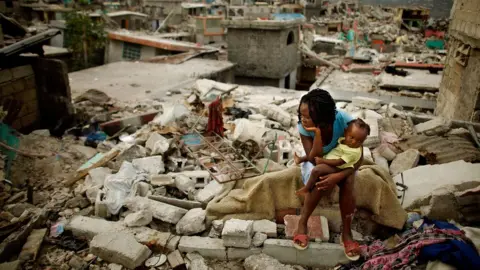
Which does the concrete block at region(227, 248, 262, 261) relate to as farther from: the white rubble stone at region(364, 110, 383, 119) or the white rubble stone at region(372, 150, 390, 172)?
the white rubble stone at region(364, 110, 383, 119)

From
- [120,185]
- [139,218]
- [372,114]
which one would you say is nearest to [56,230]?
[120,185]

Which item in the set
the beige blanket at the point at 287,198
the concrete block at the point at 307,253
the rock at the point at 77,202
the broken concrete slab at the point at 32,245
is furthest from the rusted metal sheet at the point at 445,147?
the broken concrete slab at the point at 32,245

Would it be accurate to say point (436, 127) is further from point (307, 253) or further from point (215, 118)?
point (307, 253)

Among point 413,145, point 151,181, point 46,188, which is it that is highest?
point 413,145

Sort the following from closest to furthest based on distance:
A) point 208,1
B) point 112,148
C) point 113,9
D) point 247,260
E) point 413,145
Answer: point 247,260
point 413,145
point 112,148
point 113,9
point 208,1

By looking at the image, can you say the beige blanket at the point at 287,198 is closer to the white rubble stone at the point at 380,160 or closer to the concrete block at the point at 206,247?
the concrete block at the point at 206,247

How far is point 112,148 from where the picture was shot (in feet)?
18.8

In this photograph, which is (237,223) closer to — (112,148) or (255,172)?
(255,172)

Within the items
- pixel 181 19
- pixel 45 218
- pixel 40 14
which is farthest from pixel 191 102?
pixel 181 19

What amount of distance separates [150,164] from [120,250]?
1743 millimetres

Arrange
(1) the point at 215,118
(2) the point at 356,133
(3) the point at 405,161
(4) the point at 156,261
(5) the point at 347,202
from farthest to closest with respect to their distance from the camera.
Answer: (1) the point at 215,118, (3) the point at 405,161, (4) the point at 156,261, (5) the point at 347,202, (2) the point at 356,133

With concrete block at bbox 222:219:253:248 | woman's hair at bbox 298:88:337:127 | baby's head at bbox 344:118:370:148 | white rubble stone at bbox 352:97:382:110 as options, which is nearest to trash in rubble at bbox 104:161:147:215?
concrete block at bbox 222:219:253:248

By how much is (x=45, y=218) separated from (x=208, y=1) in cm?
4545

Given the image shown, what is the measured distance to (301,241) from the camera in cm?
319
